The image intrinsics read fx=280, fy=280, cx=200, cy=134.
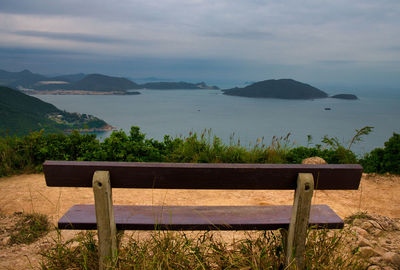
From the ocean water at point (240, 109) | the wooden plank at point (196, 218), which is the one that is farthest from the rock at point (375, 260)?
the ocean water at point (240, 109)

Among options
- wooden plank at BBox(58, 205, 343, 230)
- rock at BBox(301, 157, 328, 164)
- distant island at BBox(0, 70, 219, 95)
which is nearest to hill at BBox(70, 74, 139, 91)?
distant island at BBox(0, 70, 219, 95)

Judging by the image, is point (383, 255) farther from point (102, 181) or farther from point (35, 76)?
point (35, 76)

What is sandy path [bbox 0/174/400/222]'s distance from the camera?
471cm

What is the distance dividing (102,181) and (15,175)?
5281 mm

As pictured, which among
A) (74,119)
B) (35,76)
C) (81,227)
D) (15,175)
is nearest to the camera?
(81,227)

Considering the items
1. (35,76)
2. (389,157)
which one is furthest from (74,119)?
(35,76)

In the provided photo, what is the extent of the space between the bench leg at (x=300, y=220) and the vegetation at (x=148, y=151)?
14.3ft

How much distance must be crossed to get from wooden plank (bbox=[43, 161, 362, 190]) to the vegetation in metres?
4.41

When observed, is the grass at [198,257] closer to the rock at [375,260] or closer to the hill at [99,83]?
the rock at [375,260]

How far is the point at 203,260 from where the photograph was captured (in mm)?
2395

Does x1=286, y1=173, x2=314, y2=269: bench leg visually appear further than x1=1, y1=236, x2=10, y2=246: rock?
No

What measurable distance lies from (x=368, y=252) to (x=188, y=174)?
2021mm

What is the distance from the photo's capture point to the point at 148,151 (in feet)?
21.6

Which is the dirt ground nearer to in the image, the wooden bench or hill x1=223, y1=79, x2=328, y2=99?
the wooden bench
